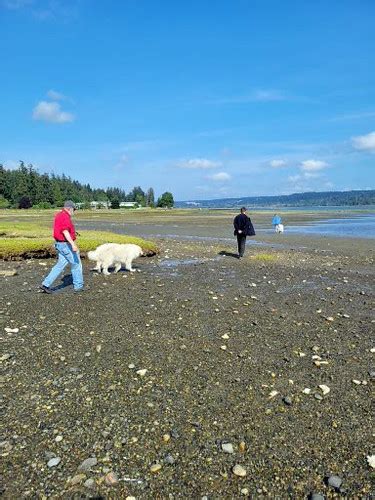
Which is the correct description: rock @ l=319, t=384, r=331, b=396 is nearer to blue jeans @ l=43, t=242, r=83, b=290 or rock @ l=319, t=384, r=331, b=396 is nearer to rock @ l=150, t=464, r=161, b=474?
rock @ l=150, t=464, r=161, b=474

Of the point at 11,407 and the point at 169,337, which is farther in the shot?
the point at 169,337

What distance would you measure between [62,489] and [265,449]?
→ 2505 millimetres

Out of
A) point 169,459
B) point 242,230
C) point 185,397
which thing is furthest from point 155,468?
point 242,230

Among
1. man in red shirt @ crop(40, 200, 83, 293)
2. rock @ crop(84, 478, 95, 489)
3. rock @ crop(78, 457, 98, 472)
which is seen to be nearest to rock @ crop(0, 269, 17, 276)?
man in red shirt @ crop(40, 200, 83, 293)

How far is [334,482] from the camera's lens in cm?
427

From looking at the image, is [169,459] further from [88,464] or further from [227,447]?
[88,464]

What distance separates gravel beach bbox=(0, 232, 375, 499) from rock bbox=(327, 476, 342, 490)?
20 millimetres

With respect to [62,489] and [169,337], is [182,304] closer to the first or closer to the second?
[169,337]

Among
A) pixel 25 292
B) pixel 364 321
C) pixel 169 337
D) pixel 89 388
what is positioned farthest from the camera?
pixel 25 292

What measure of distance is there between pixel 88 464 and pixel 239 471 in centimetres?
182

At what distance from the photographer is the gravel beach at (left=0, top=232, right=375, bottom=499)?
14.3ft

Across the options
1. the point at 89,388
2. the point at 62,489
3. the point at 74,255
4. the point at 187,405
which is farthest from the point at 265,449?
the point at 74,255

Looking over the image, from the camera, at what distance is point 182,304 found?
11.8 meters

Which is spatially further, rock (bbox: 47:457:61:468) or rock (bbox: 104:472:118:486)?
rock (bbox: 47:457:61:468)
